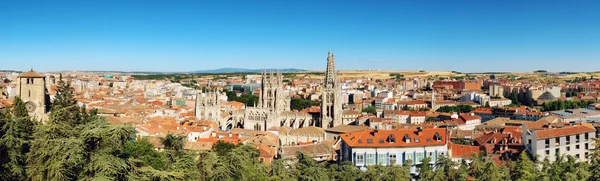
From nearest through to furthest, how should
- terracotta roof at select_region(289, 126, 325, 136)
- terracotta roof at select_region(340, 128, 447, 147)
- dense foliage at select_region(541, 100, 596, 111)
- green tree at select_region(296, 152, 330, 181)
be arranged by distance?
green tree at select_region(296, 152, 330, 181)
terracotta roof at select_region(340, 128, 447, 147)
terracotta roof at select_region(289, 126, 325, 136)
dense foliage at select_region(541, 100, 596, 111)

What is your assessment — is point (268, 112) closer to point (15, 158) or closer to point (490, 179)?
point (490, 179)

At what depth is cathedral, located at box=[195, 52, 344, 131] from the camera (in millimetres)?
59438

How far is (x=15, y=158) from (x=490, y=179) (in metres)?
18.5

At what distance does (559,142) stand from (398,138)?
9.92 metres

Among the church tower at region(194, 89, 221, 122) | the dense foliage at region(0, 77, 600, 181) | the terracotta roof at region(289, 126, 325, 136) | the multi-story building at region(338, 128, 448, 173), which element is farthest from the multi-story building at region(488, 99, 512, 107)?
the dense foliage at region(0, 77, 600, 181)

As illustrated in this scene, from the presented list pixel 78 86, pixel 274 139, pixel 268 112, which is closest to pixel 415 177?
pixel 274 139

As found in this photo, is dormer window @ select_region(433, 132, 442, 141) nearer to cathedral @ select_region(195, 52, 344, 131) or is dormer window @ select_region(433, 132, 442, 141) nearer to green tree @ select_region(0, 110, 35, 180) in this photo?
green tree @ select_region(0, 110, 35, 180)

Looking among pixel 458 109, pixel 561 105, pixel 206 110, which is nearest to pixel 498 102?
pixel 561 105

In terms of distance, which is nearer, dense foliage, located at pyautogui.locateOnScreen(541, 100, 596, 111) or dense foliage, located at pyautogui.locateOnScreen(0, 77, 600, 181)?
dense foliage, located at pyautogui.locateOnScreen(0, 77, 600, 181)

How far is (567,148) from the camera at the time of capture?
3309 cm

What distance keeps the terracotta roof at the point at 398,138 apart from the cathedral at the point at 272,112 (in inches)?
1018

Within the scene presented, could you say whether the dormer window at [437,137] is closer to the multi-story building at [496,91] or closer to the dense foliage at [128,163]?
the dense foliage at [128,163]

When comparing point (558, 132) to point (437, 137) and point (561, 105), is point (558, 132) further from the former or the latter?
point (561, 105)

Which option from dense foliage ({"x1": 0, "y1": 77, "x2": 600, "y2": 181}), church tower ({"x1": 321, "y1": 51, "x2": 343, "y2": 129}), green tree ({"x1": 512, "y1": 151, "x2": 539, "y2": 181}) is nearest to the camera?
dense foliage ({"x1": 0, "y1": 77, "x2": 600, "y2": 181})
